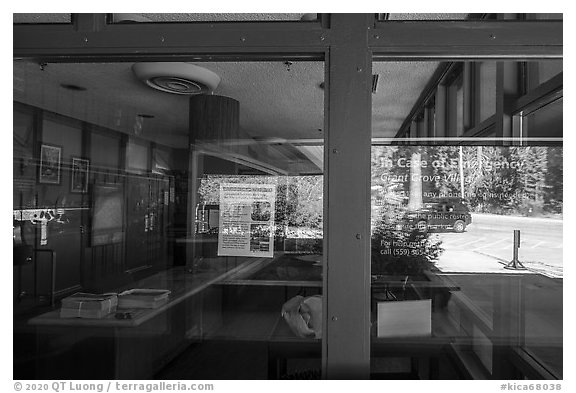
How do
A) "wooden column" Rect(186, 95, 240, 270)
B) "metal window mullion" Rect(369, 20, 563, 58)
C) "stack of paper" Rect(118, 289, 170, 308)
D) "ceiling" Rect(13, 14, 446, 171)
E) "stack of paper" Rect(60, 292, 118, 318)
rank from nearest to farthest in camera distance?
"metal window mullion" Rect(369, 20, 563, 58) < "ceiling" Rect(13, 14, 446, 171) < "stack of paper" Rect(60, 292, 118, 318) < "stack of paper" Rect(118, 289, 170, 308) < "wooden column" Rect(186, 95, 240, 270)

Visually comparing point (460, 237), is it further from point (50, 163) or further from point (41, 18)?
point (50, 163)

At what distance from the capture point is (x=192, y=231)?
3.55 metres

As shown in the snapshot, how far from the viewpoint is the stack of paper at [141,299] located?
259 cm

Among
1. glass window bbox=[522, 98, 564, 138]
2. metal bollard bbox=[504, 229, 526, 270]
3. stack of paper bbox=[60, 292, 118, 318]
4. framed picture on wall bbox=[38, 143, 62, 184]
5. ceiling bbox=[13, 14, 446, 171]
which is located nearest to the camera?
ceiling bbox=[13, 14, 446, 171]

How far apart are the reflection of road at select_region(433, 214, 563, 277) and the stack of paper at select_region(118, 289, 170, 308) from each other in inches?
63.2

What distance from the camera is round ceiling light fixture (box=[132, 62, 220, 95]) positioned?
6.40 feet

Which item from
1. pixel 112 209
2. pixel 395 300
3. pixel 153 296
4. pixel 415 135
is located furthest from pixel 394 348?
pixel 112 209

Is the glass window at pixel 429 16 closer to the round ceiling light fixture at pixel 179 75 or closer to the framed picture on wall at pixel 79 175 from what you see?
the round ceiling light fixture at pixel 179 75

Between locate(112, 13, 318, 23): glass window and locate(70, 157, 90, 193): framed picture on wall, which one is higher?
locate(112, 13, 318, 23): glass window

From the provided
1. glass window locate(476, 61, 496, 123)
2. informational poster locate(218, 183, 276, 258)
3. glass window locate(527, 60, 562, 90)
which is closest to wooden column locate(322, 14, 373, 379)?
glass window locate(527, 60, 562, 90)

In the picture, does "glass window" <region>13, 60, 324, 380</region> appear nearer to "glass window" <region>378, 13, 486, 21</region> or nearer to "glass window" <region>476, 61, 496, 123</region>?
"glass window" <region>378, 13, 486, 21</region>
